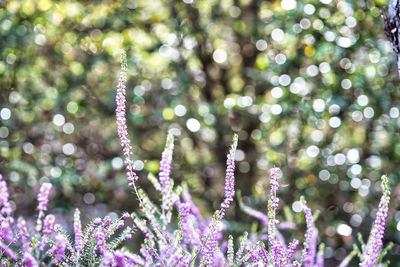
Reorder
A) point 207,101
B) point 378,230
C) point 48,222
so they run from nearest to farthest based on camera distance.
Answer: point 48,222
point 378,230
point 207,101

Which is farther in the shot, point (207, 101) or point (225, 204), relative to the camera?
point (207, 101)

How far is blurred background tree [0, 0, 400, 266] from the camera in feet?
11.6

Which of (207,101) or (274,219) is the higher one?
(274,219)

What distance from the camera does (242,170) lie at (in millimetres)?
4191

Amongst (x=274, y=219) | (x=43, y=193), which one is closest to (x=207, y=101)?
(x=274, y=219)

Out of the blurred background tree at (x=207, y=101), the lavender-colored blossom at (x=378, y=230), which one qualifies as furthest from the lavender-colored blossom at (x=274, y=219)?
the blurred background tree at (x=207, y=101)

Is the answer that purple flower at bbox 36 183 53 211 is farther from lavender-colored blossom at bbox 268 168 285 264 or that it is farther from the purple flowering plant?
lavender-colored blossom at bbox 268 168 285 264

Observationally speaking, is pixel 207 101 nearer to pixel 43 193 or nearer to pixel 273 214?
pixel 273 214

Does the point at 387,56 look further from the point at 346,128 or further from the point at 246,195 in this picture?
the point at 246,195

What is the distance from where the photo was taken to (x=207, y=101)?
4.29 meters

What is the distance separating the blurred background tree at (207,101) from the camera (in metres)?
3.53

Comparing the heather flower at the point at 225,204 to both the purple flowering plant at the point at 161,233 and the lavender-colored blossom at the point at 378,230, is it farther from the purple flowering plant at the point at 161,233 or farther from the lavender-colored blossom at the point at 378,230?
the lavender-colored blossom at the point at 378,230

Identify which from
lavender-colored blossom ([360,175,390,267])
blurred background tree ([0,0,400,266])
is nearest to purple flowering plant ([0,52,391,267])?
lavender-colored blossom ([360,175,390,267])

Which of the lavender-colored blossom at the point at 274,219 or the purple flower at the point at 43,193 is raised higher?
the purple flower at the point at 43,193
